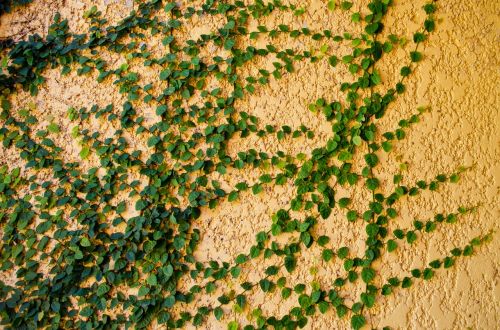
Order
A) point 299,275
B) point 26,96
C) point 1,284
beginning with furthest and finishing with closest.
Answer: point 26,96 → point 1,284 → point 299,275

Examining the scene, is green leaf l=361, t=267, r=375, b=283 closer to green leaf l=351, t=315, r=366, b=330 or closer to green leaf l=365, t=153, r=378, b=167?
green leaf l=351, t=315, r=366, b=330

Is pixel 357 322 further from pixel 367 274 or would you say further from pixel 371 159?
pixel 371 159

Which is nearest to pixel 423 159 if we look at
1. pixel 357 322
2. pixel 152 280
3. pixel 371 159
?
pixel 371 159

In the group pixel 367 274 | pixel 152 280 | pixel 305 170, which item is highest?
pixel 305 170

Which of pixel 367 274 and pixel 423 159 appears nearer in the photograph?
pixel 367 274

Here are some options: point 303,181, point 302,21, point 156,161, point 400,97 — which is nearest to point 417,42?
point 400,97

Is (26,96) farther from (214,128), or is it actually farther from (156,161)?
(214,128)

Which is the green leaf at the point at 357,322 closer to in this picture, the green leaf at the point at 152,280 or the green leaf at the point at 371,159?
the green leaf at the point at 371,159

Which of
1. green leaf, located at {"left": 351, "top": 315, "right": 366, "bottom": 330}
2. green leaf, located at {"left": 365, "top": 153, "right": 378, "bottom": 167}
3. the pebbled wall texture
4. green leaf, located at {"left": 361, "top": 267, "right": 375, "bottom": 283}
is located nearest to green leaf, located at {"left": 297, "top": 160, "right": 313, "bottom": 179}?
the pebbled wall texture
